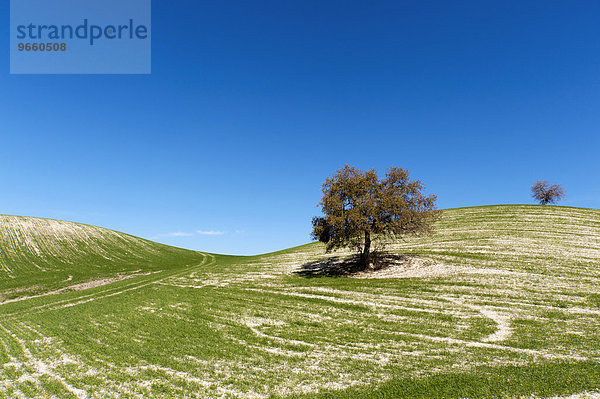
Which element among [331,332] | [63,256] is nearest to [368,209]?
[331,332]

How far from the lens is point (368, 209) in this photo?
40.8 metres

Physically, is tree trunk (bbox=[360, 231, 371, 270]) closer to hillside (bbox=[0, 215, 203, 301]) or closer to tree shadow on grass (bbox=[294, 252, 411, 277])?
tree shadow on grass (bbox=[294, 252, 411, 277])

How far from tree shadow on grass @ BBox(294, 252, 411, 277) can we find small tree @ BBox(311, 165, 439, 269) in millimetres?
1587

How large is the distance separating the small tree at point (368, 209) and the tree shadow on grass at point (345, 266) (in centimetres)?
159

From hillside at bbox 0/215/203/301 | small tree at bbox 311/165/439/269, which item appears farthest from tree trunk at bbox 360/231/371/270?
hillside at bbox 0/215/203/301

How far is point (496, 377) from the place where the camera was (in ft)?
41.4

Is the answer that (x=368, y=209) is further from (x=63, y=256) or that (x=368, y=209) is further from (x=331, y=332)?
(x=63, y=256)

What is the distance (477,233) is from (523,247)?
12.1 m

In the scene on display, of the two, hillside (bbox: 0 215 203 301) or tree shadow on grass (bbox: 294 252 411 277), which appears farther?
hillside (bbox: 0 215 203 301)

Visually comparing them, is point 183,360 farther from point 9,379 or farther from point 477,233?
point 477,233

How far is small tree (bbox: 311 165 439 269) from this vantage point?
4059 centimetres

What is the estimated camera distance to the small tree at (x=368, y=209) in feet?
133

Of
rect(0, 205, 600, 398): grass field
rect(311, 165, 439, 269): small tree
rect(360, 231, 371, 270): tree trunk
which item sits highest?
rect(311, 165, 439, 269): small tree

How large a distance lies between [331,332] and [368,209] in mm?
24004
